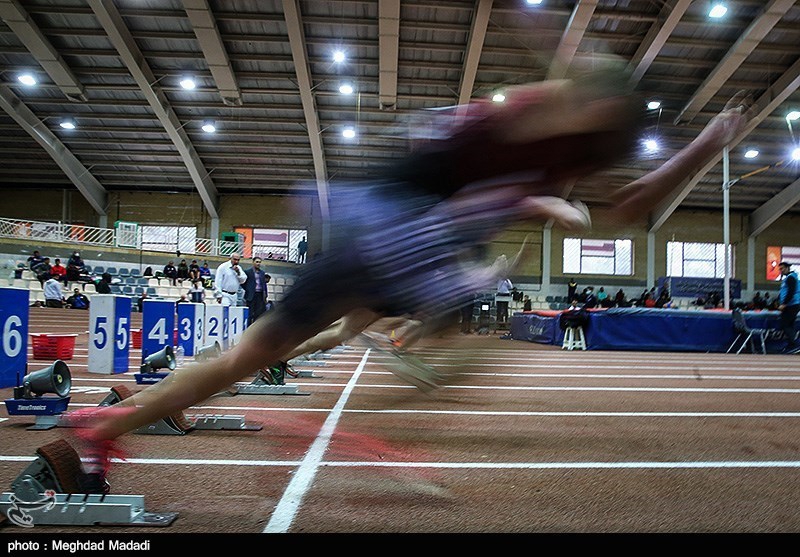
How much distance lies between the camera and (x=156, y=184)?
95.9 ft

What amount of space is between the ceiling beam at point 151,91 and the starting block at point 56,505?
19.4m

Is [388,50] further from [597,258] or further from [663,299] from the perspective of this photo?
[597,258]

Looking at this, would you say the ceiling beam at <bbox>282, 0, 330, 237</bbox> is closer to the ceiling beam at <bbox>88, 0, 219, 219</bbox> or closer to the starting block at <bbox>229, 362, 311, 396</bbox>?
the ceiling beam at <bbox>88, 0, 219, 219</bbox>

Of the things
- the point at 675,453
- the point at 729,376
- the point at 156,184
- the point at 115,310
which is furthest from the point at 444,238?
the point at 156,184

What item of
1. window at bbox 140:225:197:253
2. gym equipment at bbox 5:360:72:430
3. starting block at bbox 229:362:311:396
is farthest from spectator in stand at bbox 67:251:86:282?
gym equipment at bbox 5:360:72:430

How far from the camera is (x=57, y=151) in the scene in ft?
83.4

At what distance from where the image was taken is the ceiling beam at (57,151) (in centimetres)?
2279

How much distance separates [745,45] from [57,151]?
91.9 ft

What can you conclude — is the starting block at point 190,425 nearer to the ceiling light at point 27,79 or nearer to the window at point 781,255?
the ceiling light at point 27,79

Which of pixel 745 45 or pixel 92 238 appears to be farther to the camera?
pixel 92 238

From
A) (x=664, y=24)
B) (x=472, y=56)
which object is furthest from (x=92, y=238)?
(x=664, y=24)

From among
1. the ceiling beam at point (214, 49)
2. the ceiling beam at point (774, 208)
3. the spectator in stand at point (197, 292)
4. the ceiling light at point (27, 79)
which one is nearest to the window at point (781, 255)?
the ceiling beam at point (774, 208)
